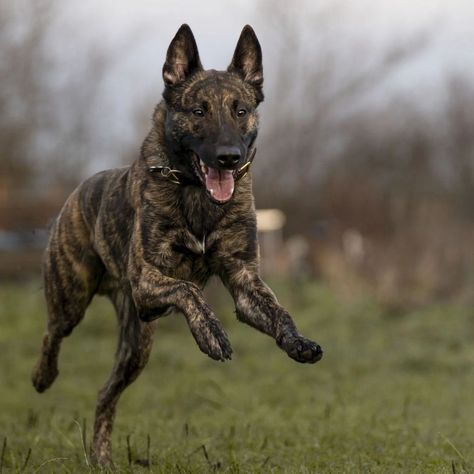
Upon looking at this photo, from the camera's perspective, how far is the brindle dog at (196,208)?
5.02 m

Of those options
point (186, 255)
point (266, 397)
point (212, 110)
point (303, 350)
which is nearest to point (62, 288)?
point (186, 255)

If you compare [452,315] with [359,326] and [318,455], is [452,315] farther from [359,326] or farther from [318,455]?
[318,455]

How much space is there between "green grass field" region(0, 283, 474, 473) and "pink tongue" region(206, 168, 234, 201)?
136 cm

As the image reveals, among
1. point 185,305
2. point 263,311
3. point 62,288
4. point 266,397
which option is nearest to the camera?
point 185,305

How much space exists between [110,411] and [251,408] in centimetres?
291

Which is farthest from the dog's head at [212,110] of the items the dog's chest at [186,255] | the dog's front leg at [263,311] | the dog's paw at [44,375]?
the dog's paw at [44,375]

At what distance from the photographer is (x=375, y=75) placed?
3600 cm

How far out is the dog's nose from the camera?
498cm

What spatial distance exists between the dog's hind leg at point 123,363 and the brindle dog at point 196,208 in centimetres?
21

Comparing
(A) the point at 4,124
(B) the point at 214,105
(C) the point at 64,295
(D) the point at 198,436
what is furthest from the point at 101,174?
(A) the point at 4,124

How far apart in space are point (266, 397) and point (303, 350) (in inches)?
220

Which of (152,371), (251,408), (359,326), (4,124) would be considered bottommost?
(251,408)

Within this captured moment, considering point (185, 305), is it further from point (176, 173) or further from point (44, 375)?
point (44, 375)

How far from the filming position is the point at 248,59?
562 cm
